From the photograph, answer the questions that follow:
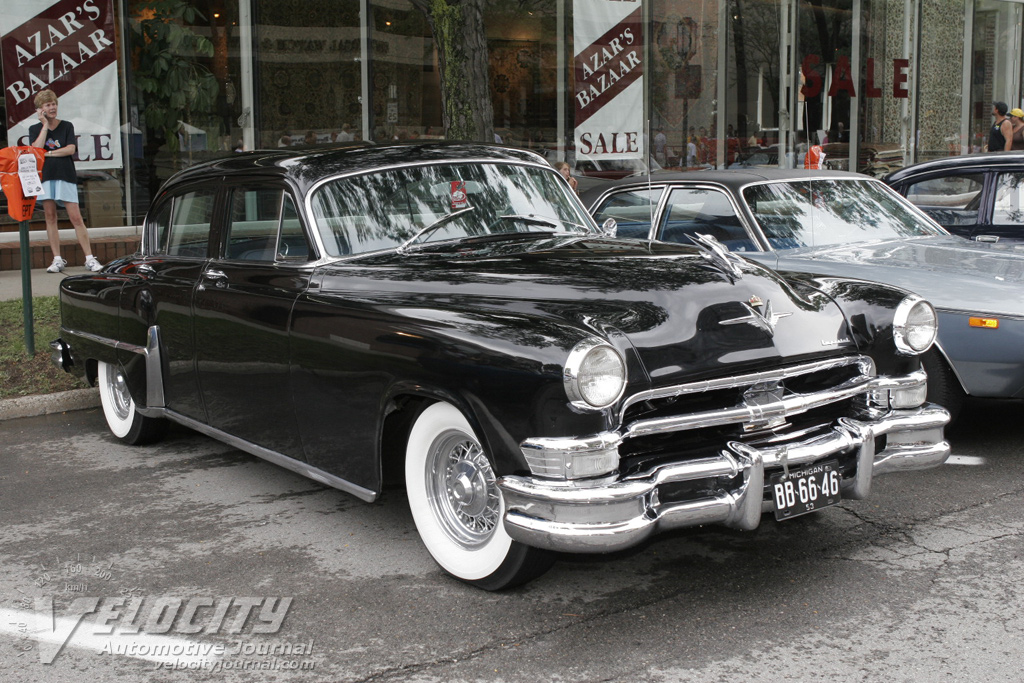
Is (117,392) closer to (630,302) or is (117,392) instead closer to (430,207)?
(430,207)

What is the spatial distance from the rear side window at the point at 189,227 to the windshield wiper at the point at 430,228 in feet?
4.16

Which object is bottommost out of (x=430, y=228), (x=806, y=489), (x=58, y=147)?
(x=806, y=489)

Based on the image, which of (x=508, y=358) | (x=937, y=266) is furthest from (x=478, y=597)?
(x=937, y=266)

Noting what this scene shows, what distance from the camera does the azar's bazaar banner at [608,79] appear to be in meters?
17.1

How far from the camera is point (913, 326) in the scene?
431 cm

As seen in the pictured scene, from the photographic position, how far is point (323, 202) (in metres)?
4.77


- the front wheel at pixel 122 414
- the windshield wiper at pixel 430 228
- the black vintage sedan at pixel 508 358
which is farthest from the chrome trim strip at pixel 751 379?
the front wheel at pixel 122 414

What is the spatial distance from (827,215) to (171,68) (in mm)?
9554

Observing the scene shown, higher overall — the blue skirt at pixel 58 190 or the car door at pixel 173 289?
the blue skirt at pixel 58 190

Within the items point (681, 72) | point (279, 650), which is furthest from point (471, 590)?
point (681, 72)

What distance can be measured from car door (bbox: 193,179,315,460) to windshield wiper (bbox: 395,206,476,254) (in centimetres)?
40

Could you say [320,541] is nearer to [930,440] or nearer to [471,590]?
[471,590]

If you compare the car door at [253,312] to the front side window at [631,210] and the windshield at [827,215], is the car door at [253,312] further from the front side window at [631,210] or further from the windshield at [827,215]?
the windshield at [827,215]

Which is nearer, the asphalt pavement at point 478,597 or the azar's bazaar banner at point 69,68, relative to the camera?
the asphalt pavement at point 478,597
